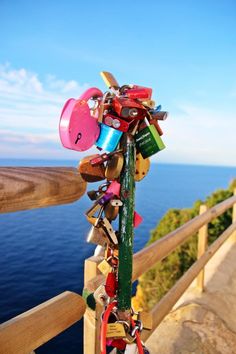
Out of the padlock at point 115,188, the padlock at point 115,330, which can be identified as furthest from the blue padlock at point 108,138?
the padlock at point 115,330

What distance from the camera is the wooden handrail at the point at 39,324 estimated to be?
892 mm

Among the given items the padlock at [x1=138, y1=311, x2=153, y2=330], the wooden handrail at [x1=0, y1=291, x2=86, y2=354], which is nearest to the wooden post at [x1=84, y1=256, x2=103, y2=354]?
the wooden handrail at [x1=0, y1=291, x2=86, y2=354]

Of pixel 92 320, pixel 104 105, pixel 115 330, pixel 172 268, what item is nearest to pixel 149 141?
pixel 104 105

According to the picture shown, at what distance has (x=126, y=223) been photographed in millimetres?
992

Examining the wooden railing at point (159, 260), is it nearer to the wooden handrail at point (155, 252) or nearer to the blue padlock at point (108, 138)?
the wooden handrail at point (155, 252)

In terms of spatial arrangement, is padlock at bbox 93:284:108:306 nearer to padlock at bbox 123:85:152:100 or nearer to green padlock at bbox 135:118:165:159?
green padlock at bbox 135:118:165:159

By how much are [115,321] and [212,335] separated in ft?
7.05

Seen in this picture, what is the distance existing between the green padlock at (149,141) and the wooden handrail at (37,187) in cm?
22

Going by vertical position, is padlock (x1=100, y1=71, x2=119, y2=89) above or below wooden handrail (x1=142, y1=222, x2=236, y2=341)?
above

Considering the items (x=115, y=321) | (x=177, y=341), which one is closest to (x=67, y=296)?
(x=115, y=321)

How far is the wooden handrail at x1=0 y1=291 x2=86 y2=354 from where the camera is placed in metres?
0.89

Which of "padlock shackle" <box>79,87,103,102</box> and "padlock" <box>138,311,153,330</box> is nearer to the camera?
"padlock shackle" <box>79,87,103,102</box>

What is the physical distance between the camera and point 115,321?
1.02 metres

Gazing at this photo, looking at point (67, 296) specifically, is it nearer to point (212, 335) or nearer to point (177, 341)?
point (177, 341)
